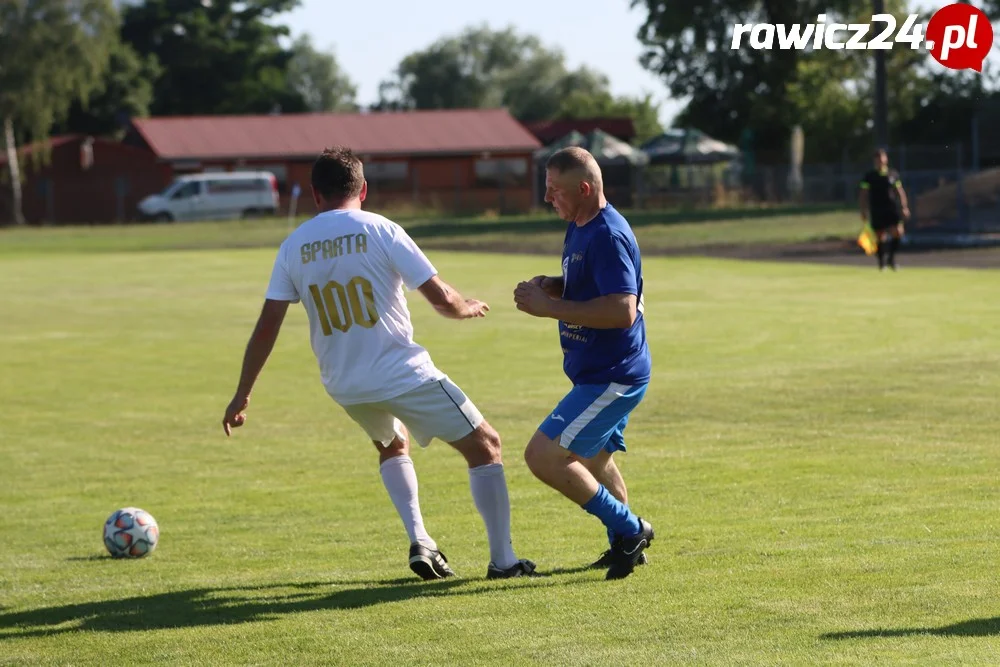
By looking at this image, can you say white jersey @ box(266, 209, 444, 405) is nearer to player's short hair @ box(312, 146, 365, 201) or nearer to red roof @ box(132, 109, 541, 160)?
player's short hair @ box(312, 146, 365, 201)

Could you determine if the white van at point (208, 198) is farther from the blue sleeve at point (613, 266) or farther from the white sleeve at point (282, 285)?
the blue sleeve at point (613, 266)

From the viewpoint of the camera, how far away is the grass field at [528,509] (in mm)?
6070

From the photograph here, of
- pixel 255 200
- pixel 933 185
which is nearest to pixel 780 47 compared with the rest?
pixel 255 200

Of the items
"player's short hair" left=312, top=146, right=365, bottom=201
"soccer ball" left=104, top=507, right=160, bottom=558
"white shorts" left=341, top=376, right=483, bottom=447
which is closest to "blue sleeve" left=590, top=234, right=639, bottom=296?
"white shorts" left=341, top=376, right=483, bottom=447

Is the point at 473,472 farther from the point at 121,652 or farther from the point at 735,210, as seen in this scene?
the point at 735,210

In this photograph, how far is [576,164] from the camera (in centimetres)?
691

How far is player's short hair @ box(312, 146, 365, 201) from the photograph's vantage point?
7051mm

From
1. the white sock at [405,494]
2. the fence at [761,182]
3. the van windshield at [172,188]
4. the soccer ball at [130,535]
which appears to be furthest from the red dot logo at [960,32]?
the white sock at [405,494]

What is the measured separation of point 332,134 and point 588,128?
Answer: 22384 millimetres

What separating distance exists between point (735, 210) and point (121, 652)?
54229 millimetres

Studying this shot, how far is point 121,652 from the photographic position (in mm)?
6090

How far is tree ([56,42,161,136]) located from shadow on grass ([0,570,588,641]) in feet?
260

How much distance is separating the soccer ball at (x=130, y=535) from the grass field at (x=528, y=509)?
12 cm

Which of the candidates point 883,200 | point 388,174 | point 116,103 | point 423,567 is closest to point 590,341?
point 423,567
